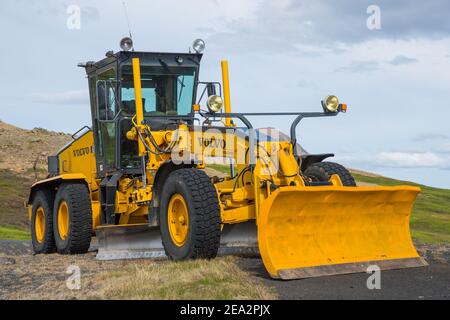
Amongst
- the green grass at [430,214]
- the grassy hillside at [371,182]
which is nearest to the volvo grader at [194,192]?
the grassy hillside at [371,182]

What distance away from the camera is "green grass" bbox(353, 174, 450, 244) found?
126ft

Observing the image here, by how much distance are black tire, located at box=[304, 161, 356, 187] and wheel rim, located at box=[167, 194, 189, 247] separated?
2110mm

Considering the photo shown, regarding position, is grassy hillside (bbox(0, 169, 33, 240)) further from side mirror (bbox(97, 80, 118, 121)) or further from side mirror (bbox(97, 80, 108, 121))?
side mirror (bbox(97, 80, 118, 121))

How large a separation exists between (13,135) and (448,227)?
3076 cm

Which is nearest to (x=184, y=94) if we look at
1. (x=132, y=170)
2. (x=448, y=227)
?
(x=132, y=170)

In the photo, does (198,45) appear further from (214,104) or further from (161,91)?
(214,104)

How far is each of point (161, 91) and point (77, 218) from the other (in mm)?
2792

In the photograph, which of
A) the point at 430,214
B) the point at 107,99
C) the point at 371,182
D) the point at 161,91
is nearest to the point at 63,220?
the point at 107,99

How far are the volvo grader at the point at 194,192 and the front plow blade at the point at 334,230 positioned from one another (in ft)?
0.05

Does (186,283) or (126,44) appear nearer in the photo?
(186,283)

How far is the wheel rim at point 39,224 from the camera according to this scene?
15578 mm

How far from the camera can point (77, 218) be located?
13.6 m

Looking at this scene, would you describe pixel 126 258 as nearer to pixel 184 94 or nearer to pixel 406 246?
pixel 184 94
